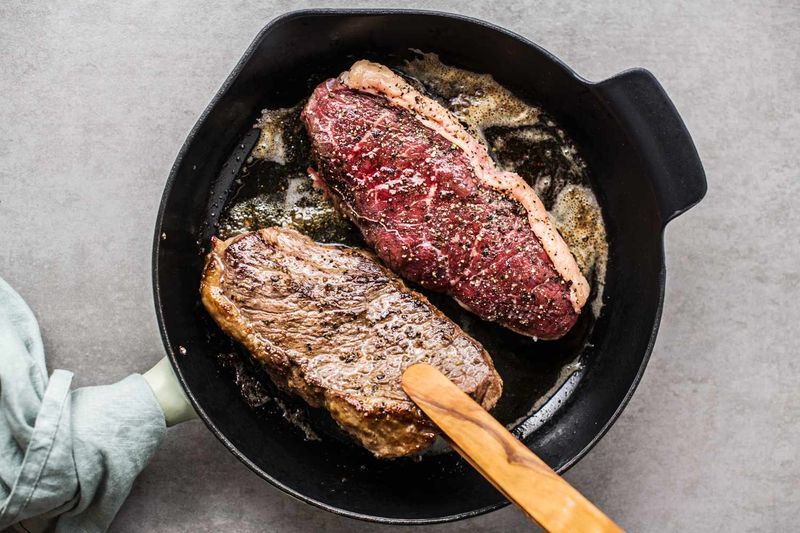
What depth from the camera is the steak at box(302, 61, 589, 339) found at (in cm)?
224

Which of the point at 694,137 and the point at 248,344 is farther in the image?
the point at 694,137

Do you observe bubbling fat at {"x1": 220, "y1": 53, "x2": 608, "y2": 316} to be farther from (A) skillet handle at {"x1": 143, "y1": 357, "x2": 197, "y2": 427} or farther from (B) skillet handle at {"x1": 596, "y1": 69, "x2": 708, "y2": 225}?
(A) skillet handle at {"x1": 143, "y1": 357, "x2": 197, "y2": 427}

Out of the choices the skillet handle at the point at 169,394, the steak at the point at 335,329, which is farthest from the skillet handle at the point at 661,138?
the skillet handle at the point at 169,394

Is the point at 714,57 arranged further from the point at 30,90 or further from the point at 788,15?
the point at 30,90

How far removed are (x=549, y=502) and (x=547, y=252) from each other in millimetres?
836

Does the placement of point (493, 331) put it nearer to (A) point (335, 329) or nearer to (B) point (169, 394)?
(A) point (335, 329)

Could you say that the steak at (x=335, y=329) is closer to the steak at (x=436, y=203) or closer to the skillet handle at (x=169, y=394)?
the steak at (x=436, y=203)

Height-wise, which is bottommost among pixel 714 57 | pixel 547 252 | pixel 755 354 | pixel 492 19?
pixel 755 354

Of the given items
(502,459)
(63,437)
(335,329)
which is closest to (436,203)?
(335,329)

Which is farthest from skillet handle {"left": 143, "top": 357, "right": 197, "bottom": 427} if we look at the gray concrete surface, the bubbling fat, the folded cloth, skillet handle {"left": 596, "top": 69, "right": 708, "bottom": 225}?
skillet handle {"left": 596, "top": 69, "right": 708, "bottom": 225}

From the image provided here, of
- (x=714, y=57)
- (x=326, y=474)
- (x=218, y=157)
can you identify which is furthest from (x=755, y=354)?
(x=218, y=157)

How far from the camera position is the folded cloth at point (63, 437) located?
226cm

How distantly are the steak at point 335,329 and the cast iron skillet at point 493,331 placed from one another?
0.73 feet

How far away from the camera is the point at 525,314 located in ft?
7.54
